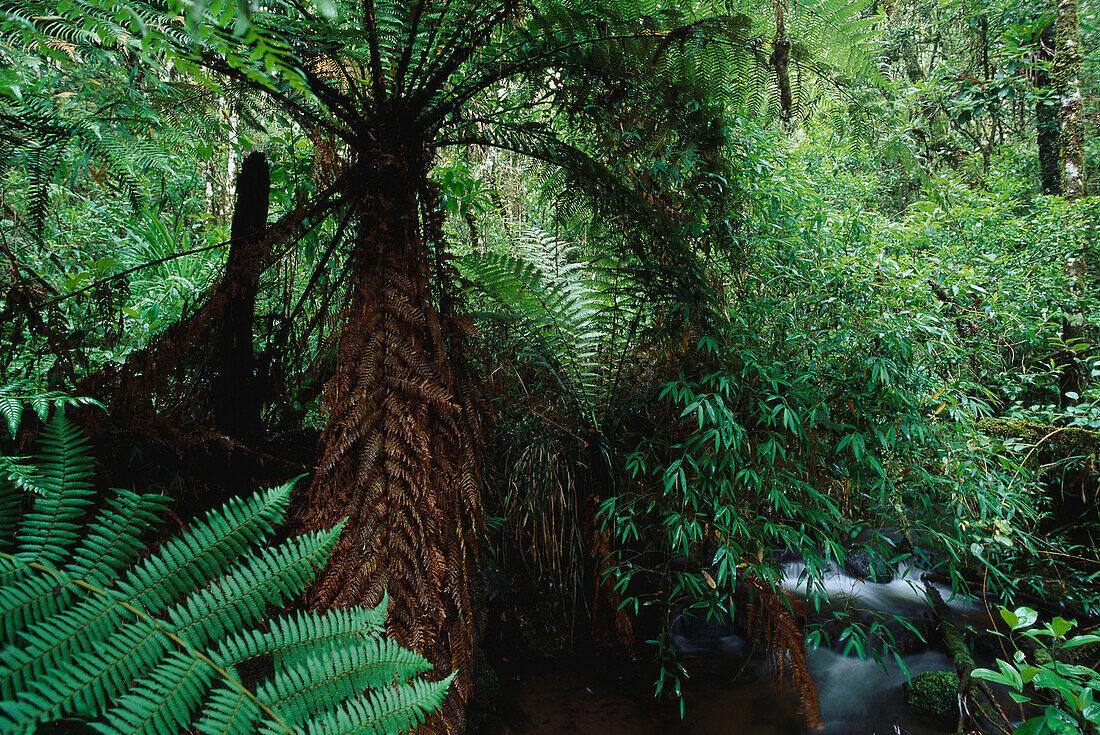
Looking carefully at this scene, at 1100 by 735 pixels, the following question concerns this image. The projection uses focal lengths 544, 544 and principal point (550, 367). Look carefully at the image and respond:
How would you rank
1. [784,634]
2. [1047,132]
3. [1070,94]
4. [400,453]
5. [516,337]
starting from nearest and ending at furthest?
[400,453]
[784,634]
[516,337]
[1070,94]
[1047,132]

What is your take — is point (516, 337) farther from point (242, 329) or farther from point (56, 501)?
point (56, 501)

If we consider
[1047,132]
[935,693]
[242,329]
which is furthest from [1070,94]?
[242,329]

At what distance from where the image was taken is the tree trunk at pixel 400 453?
123cm

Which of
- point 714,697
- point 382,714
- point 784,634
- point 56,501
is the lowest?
point 714,697

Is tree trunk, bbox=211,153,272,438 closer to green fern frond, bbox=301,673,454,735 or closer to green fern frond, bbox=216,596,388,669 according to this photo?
green fern frond, bbox=216,596,388,669

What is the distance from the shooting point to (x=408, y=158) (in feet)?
5.16

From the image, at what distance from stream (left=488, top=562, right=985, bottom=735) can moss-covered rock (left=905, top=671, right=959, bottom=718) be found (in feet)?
0.16

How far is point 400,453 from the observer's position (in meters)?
1.29

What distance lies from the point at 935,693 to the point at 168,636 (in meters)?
3.65

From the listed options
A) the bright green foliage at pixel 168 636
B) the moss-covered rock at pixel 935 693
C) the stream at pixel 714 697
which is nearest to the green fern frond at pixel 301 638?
the bright green foliage at pixel 168 636

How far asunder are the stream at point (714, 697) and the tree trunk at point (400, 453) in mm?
1508

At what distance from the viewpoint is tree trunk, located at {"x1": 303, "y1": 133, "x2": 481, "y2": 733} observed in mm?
1230

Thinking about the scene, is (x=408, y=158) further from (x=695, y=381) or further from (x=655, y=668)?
(x=655, y=668)

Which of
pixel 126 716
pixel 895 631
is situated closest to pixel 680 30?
pixel 126 716
